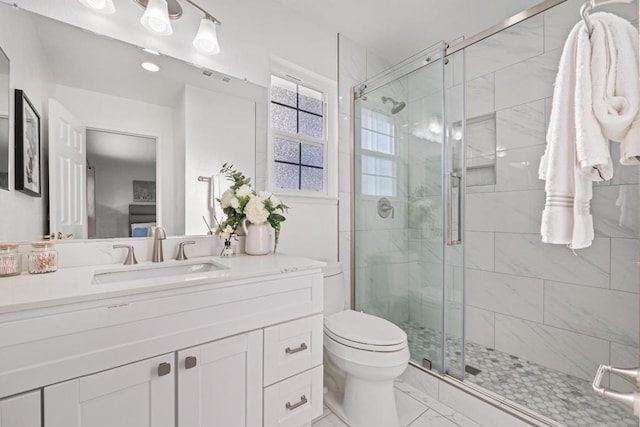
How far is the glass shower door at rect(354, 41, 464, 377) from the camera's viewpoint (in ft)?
5.71

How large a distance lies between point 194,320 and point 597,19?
1.58m

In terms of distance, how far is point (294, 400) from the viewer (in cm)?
122

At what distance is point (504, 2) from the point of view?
1.86 meters

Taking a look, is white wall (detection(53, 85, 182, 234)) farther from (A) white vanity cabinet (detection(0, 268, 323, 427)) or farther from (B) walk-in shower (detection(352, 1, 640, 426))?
(B) walk-in shower (detection(352, 1, 640, 426))

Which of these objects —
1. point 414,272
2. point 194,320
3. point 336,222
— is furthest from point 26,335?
point 414,272

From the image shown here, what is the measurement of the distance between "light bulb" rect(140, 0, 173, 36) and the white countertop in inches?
44.3

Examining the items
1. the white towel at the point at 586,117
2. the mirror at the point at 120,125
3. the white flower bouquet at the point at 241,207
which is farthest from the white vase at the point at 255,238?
the white towel at the point at 586,117

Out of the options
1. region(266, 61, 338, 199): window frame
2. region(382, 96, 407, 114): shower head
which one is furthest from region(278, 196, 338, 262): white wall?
region(382, 96, 407, 114): shower head

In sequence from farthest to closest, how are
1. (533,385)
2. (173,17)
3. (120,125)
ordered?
(533,385), (173,17), (120,125)

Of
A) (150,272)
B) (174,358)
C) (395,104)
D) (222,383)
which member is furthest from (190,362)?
(395,104)

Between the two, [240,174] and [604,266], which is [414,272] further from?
[240,174]

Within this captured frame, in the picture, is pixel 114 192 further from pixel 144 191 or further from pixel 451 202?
pixel 451 202

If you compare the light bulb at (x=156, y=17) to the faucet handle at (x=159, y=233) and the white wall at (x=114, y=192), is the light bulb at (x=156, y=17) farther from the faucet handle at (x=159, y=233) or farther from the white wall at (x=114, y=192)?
the faucet handle at (x=159, y=233)

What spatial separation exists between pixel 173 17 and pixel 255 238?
1214 millimetres
